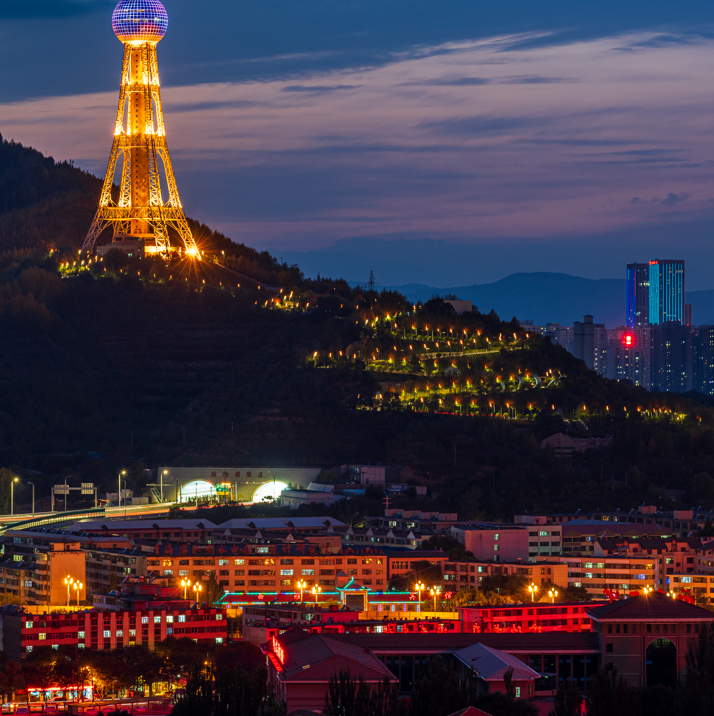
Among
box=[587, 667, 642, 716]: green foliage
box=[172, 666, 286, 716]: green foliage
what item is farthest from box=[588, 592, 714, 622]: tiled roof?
box=[172, 666, 286, 716]: green foliage

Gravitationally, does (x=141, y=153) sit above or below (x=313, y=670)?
above

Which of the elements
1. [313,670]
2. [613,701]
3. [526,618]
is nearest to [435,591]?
[526,618]

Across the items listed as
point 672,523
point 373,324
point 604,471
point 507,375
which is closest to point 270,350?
point 373,324

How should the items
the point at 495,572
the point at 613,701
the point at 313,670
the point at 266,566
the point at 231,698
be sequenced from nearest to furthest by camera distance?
the point at 231,698
the point at 613,701
the point at 313,670
the point at 266,566
the point at 495,572

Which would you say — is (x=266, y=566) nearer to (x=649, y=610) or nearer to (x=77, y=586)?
(x=77, y=586)

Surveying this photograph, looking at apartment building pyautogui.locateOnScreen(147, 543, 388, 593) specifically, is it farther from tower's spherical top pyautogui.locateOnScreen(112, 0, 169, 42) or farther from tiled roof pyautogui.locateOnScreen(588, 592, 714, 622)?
tower's spherical top pyautogui.locateOnScreen(112, 0, 169, 42)

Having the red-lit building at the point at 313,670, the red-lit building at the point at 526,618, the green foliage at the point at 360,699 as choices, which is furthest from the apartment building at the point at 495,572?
the green foliage at the point at 360,699

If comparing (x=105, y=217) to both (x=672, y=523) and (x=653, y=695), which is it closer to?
(x=672, y=523)
